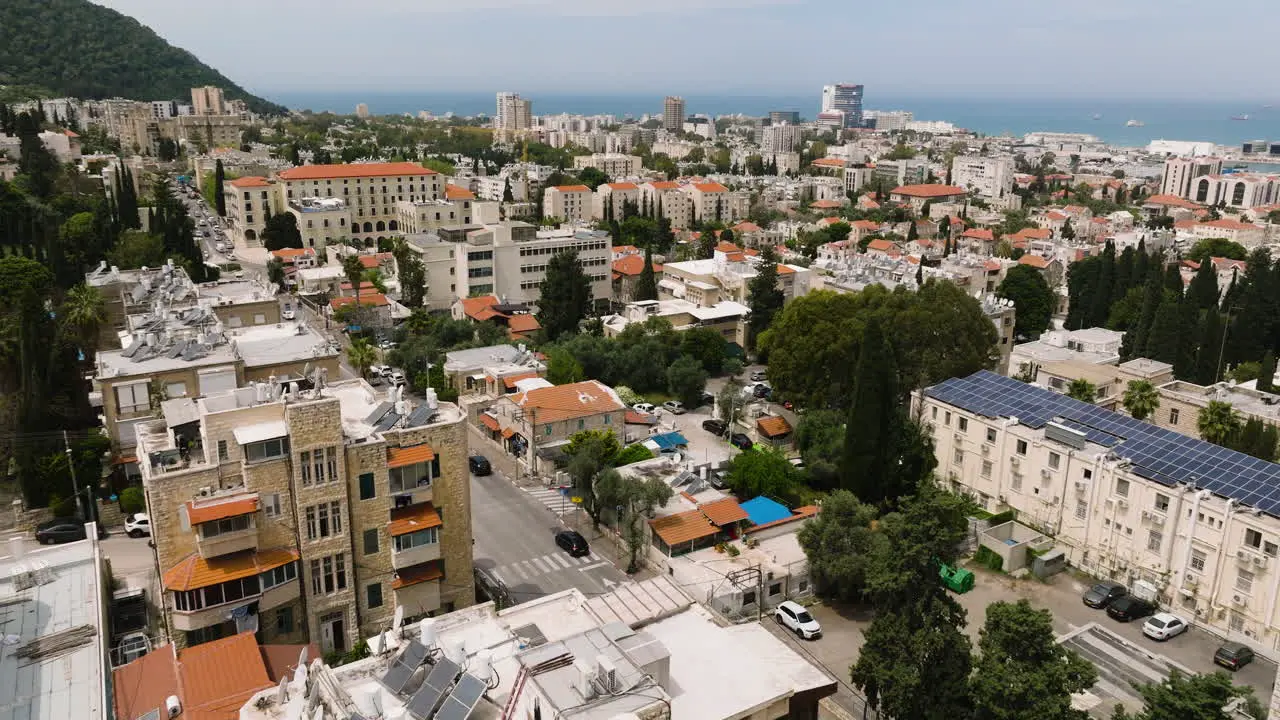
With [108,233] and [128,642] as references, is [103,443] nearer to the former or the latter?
[128,642]

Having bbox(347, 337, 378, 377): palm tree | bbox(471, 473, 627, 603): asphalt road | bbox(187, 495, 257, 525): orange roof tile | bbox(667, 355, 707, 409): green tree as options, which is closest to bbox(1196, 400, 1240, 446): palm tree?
bbox(667, 355, 707, 409): green tree

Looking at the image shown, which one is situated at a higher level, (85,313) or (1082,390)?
(85,313)

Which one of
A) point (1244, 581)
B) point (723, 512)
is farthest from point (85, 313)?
point (1244, 581)

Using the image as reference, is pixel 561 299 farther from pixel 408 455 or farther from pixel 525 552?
pixel 408 455

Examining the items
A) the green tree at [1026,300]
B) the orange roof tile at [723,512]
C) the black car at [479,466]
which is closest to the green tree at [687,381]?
the black car at [479,466]

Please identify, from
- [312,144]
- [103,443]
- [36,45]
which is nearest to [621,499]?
[103,443]
